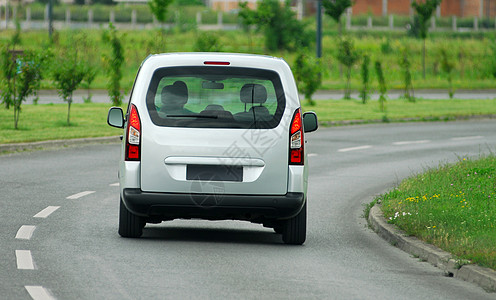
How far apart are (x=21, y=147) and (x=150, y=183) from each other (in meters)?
10.7

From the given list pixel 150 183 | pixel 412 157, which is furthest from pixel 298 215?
pixel 412 157

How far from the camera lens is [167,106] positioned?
9719 millimetres

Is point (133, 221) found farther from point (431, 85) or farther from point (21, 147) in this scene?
point (431, 85)

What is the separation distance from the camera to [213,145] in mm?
9539

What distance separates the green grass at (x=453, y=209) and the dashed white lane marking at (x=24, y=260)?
3.64m

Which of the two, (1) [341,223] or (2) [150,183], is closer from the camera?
(2) [150,183]

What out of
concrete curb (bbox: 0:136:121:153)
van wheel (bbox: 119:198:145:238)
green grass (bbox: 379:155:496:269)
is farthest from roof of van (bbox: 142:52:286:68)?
concrete curb (bbox: 0:136:121:153)

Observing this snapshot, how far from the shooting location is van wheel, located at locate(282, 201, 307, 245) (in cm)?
1012

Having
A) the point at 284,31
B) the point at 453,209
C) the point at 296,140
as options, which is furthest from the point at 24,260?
the point at 284,31

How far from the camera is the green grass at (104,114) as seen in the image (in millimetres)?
22380

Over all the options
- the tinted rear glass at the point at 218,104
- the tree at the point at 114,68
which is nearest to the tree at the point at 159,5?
the tree at the point at 114,68

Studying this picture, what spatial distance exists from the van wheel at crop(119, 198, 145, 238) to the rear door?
24.1 inches

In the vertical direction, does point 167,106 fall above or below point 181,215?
above

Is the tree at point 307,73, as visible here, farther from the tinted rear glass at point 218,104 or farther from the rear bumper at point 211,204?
the rear bumper at point 211,204
